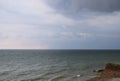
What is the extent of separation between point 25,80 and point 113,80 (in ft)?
62.2

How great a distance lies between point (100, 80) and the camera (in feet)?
94.2

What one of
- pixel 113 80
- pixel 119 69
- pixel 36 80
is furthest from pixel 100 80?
pixel 36 80

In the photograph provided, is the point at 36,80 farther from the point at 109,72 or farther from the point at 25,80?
the point at 109,72

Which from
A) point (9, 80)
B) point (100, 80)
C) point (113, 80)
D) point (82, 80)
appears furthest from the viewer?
point (9, 80)

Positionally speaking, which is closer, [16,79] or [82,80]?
[82,80]

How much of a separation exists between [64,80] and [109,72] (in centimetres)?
880

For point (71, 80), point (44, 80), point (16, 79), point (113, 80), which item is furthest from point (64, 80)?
point (113, 80)

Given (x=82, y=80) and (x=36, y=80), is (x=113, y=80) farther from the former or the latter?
(x=36, y=80)

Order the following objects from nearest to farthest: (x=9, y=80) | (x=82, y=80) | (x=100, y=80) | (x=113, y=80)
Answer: (x=113, y=80) < (x=100, y=80) < (x=82, y=80) < (x=9, y=80)

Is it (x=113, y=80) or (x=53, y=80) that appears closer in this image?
(x=113, y=80)

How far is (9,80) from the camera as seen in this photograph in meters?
39.6

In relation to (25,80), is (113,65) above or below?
above

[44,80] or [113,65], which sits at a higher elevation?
[113,65]

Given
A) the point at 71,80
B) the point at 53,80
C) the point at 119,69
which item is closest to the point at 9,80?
the point at 53,80
